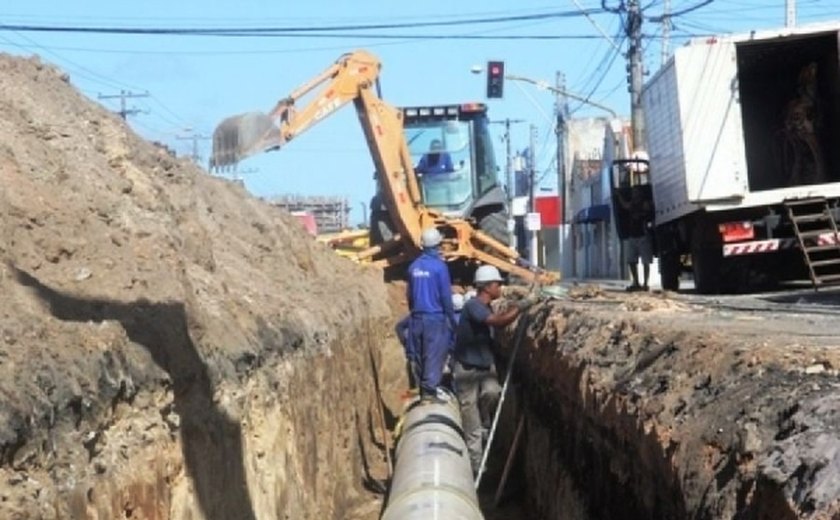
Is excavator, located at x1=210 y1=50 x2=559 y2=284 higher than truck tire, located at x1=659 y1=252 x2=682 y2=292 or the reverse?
higher

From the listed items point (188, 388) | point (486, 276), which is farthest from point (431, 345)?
point (188, 388)

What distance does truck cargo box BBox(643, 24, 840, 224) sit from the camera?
16547mm

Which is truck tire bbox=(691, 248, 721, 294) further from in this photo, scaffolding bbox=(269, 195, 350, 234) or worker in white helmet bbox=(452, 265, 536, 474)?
scaffolding bbox=(269, 195, 350, 234)

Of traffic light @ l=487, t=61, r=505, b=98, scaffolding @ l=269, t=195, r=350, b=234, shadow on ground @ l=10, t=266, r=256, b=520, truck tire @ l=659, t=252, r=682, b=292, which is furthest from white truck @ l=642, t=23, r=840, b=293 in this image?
scaffolding @ l=269, t=195, r=350, b=234

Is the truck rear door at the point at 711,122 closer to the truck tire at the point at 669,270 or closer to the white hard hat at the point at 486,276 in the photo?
the truck tire at the point at 669,270

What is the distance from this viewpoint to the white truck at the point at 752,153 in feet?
54.1

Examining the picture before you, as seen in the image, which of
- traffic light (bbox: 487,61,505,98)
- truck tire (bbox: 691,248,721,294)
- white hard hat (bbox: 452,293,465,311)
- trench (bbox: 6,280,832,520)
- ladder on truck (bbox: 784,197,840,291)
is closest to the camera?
trench (bbox: 6,280,832,520)

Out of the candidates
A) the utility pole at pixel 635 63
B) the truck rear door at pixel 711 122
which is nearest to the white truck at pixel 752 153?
the truck rear door at pixel 711 122

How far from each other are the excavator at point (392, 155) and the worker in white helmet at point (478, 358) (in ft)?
15.1

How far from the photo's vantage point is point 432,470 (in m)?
10.1

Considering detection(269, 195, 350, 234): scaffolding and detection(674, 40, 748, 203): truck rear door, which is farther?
detection(269, 195, 350, 234): scaffolding

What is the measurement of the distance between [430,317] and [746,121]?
302 inches

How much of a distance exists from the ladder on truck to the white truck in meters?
0.02

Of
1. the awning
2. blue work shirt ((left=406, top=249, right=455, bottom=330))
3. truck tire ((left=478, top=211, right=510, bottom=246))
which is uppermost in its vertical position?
the awning
